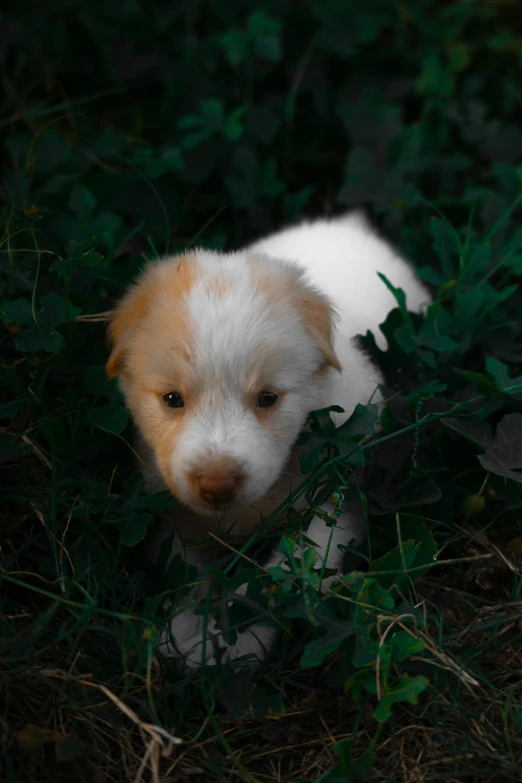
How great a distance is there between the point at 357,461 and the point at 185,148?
2205mm

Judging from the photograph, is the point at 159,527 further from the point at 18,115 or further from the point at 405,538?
the point at 18,115

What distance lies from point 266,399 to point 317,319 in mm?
322

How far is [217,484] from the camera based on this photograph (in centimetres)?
230

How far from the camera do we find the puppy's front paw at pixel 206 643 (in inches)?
98.3

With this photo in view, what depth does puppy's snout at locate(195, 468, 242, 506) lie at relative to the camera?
2.30 m

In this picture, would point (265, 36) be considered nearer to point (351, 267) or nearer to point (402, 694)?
point (351, 267)

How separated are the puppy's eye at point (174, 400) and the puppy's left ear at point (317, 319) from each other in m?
0.47

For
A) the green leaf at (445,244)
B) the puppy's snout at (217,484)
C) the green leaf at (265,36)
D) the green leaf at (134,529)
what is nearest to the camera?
the puppy's snout at (217,484)

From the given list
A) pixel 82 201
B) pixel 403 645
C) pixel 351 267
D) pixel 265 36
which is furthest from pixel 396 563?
pixel 265 36

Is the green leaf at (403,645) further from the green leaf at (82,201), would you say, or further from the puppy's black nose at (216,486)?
the green leaf at (82,201)


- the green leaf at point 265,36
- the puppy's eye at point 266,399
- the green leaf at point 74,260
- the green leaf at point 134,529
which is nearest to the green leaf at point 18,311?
the green leaf at point 74,260

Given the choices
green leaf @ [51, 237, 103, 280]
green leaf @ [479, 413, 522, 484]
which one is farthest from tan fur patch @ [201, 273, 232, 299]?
green leaf @ [479, 413, 522, 484]

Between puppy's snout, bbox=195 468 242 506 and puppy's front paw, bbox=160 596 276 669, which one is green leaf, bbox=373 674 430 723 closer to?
puppy's front paw, bbox=160 596 276 669

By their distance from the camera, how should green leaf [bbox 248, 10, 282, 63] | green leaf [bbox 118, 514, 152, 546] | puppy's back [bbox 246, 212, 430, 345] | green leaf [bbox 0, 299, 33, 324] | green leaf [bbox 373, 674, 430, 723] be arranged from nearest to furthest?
green leaf [bbox 373, 674, 430, 723] → green leaf [bbox 118, 514, 152, 546] → green leaf [bbox 0, 299, 33, 324] → puppy's back [bbox 246, 212, 430, 345] → green leaf [bbox 248, 10, 282, 63]
